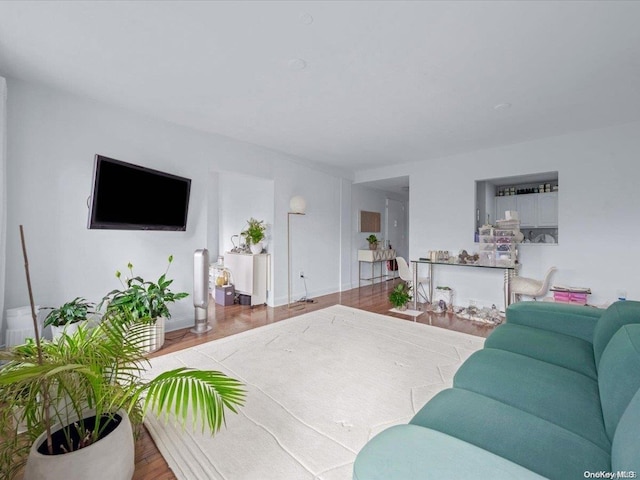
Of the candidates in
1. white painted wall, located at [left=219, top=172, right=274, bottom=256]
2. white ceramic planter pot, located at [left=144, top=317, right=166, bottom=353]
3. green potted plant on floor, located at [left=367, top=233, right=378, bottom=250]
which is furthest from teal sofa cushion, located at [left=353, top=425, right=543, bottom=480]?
green potted plant on floor, located at [left=367, top=233, right=378, bottom=250]

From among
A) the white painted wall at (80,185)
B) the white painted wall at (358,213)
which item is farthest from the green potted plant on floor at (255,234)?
the white painted wall at (358,213)

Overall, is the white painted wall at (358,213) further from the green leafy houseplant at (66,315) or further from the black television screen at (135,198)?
the green leafy houseplant at (66,315)

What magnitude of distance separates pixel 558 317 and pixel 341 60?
Answer: 2423mm

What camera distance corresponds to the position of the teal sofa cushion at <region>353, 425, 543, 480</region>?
0.70 meters

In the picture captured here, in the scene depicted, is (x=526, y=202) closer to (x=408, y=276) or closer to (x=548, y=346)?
(x=408, y=276)

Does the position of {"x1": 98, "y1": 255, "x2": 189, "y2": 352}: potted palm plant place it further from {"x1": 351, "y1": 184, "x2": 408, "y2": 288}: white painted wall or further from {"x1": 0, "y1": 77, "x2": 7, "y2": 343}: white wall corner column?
{"x1": 351, "y1": 184, "x2": 408, "y2": 288}: white painted wall

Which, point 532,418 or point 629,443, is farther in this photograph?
point 532,418

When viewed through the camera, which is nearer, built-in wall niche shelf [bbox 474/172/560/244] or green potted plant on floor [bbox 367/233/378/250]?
built-in wall niche shelf [bbox 474/172/560/244]

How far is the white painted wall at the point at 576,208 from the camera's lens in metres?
3.39

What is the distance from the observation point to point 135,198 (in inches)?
113

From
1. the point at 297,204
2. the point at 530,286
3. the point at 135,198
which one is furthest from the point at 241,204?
the point at 530,286

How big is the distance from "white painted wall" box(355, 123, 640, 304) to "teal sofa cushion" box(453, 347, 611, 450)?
10.2 ft

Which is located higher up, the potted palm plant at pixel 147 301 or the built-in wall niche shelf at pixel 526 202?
the built-in wall niche shelf at pixel 526 202

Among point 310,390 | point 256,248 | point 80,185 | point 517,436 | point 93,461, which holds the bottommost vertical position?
point 310,390
